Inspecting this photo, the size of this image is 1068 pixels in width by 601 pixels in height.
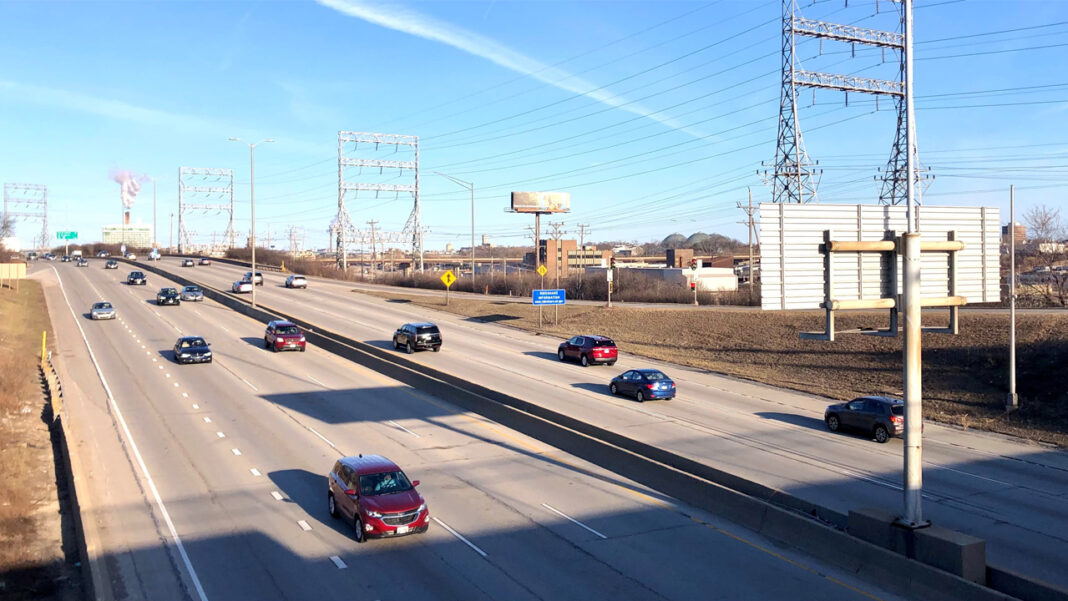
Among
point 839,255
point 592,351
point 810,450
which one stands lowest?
point 810,450

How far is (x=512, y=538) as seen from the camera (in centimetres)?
1503

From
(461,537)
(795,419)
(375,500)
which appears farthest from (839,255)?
(795,419)

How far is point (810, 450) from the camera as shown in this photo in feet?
75.7

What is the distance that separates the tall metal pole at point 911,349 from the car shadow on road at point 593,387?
1918 cm

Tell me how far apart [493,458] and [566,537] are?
690cm

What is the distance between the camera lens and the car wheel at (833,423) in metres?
25.8

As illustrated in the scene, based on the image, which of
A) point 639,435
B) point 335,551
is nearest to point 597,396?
point 639,435

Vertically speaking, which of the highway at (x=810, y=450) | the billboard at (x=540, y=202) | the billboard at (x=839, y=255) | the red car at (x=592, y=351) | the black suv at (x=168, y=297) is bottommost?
the highway at (x=810, y=450)

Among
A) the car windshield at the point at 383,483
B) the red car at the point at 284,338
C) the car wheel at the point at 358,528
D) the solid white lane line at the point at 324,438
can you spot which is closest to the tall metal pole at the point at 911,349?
the car windshield at the point at 383,483

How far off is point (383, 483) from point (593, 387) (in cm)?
1890

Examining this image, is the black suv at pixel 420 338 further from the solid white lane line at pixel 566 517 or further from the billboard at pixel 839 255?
the billboard at pixel 839 255

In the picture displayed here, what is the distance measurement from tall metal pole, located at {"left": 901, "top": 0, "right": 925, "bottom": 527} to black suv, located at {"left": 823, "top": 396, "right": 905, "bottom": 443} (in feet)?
40.2

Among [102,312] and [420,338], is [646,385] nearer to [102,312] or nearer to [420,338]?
[420,338]

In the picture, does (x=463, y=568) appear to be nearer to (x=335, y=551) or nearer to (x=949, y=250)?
(x=335, y=551)
